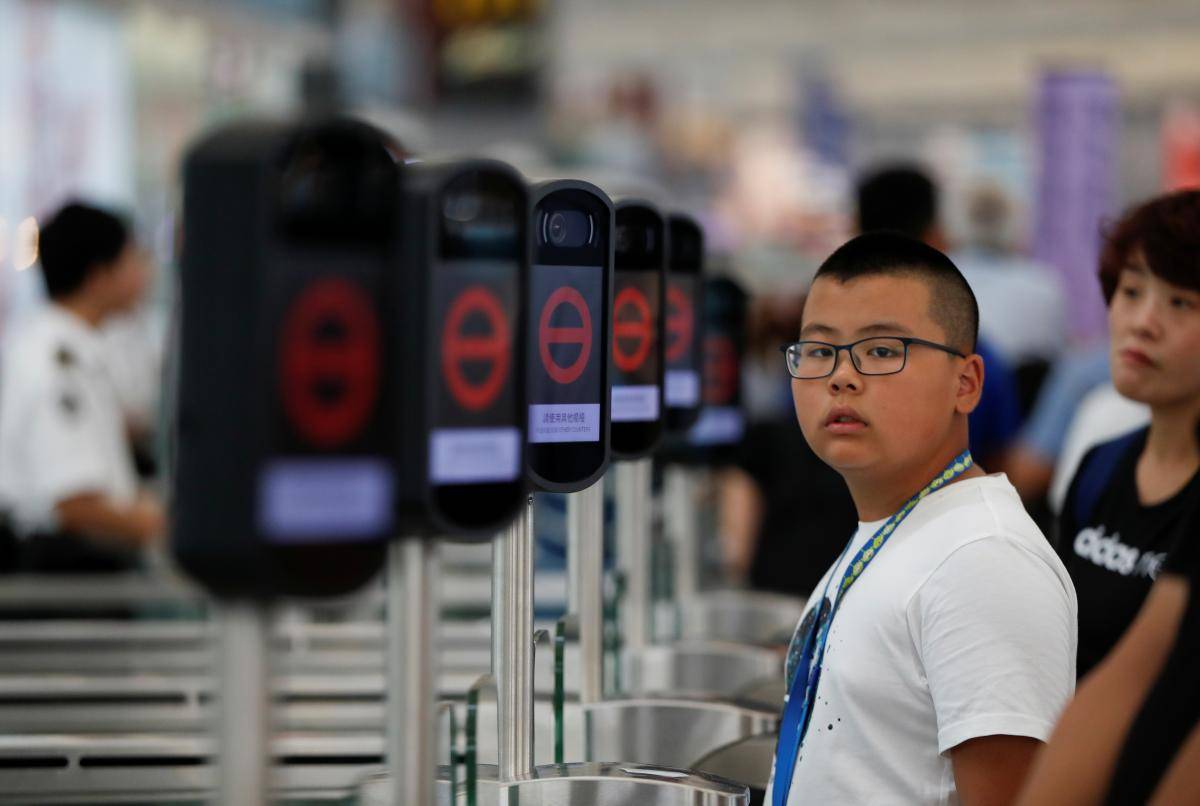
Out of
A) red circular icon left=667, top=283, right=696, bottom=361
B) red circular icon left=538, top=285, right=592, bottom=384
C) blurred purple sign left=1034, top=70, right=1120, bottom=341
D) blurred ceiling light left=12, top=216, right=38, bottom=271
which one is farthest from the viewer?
blurred purple sign left=1034, top=70, right=1120, bottom=341

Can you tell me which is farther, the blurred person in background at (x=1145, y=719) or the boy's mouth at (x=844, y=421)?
the boy's mouth at (x=844, y=421)

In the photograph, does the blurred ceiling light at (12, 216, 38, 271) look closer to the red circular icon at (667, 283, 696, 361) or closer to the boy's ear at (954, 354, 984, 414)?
the red circular icon at (667, 283, 696, 361)

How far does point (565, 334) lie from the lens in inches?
76.5

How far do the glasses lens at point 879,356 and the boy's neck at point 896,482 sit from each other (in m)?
0.12

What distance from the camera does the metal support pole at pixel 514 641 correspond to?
196 cm

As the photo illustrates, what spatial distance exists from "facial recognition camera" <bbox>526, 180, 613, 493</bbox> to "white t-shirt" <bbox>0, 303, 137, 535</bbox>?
2.65 meters

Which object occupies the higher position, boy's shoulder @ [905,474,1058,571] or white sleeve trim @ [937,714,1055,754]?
boy's shoulder @ [905,474,1058,571]

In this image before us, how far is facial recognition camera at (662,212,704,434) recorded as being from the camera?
2.69 metres

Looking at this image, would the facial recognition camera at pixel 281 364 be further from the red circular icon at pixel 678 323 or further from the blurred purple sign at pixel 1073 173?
the blurred purple sign at pixel 1073 173

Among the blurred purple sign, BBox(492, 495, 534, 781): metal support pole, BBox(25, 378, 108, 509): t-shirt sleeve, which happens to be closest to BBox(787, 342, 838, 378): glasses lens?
BBox(492, 495, 534, 781): metal support pole

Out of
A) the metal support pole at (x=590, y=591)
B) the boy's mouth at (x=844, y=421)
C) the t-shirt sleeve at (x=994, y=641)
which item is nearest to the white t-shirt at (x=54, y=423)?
the metal support pole at (x=590, y=591)

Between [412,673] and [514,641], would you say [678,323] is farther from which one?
[412,673]

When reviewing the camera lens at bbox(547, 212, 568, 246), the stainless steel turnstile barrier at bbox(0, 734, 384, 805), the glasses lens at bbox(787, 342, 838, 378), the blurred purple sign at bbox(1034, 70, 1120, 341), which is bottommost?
the stainless steel turnstile barrier at bbox(0, 734, 384, 805)

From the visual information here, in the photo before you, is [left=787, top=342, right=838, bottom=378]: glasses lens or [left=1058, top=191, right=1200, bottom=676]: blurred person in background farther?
[left=1058, top=191, right=1200, bottom=676]: blurred person in background
